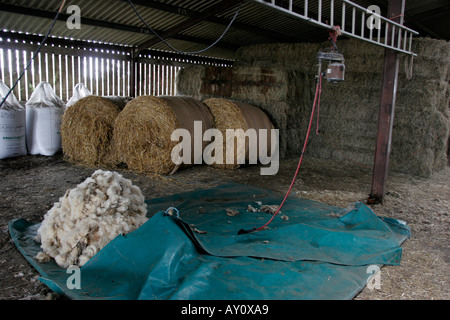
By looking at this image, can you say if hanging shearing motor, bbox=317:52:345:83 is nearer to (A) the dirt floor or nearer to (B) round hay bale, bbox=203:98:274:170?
(A) the dirt floor

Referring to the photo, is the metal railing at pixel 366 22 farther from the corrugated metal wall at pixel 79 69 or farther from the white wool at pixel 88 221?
the corrugated metal wall at pixel 79 69

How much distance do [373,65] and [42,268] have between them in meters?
6.98

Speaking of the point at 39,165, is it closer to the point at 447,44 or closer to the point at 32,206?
the point at 32,206

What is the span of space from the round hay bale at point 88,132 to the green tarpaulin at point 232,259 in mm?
3071

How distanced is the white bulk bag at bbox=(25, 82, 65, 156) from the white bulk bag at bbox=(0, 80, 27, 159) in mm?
213

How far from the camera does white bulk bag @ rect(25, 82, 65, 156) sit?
666cm

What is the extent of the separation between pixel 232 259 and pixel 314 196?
2.58 metres

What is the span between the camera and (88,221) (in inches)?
112
